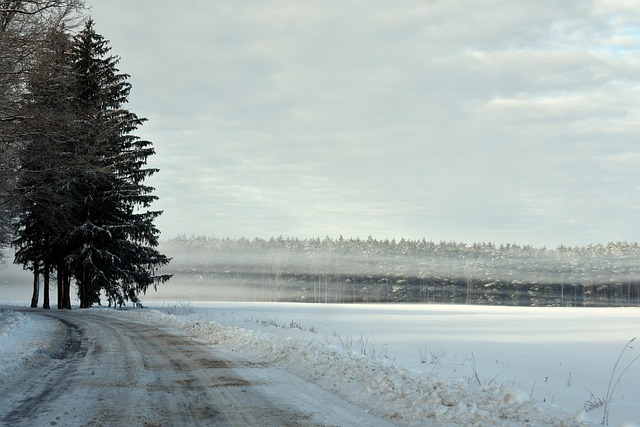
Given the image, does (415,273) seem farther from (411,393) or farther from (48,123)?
(411,393)

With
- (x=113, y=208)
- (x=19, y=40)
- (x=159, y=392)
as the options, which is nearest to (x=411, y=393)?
(x=159, y=392)

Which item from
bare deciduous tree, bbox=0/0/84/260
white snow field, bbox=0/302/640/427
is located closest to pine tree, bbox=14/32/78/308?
bare deciduous tree, bbox=0/0/84/260

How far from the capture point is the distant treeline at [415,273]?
10543 centimetres

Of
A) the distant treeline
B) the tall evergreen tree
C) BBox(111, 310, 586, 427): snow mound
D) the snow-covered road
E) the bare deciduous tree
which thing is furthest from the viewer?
the distant treeline

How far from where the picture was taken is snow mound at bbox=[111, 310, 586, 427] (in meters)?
6.45

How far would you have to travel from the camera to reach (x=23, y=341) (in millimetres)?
14820

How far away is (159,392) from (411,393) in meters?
3.64

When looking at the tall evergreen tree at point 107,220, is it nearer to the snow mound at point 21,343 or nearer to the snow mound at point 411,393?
the snow mound at point 21,343

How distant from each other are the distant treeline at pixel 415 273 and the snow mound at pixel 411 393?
99558 millimetres

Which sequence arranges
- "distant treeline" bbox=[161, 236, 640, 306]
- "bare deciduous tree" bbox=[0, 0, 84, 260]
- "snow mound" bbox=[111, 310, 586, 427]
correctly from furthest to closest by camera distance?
"distant treeline" bbox=[161, 236, 640, 306], "bare deciduous tree" bbox=[0, 0, 84, 260], "snow mound" bbox=[111, 310, 586, 427]

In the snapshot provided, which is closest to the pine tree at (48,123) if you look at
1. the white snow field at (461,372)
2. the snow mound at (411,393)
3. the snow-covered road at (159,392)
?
the white snow field at (461,372)

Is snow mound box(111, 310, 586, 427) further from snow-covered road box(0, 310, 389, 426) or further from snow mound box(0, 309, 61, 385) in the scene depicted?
snow mound box(0, 309, 61, 385)

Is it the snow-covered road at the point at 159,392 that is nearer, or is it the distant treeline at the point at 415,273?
the snow-covered road at the point at 159,392

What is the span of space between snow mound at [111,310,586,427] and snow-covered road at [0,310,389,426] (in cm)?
36
